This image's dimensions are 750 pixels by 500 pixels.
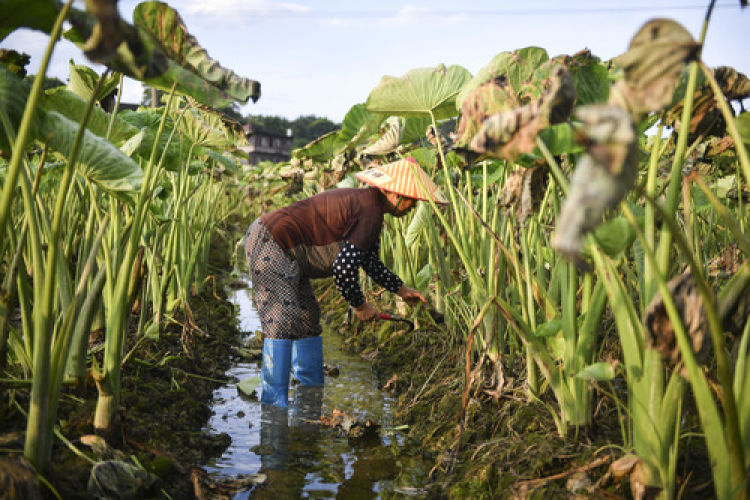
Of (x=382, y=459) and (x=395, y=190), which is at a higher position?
(x=395, y=190)

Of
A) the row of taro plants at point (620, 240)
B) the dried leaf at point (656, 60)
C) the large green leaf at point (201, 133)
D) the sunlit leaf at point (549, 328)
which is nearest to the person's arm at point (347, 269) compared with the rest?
the row of taro plants at point (620, 240)

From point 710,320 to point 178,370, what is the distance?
2.22m

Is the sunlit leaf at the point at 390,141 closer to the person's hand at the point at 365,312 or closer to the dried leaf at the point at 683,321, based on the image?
the person's hand at the point at 365,312

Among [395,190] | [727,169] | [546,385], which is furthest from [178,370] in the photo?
[727,169]

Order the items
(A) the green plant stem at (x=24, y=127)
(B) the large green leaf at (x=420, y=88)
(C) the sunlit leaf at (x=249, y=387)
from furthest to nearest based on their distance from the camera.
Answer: (C) the sunlit leaf at (x=249, y=387)
(B) the large green leaf at (x=420, y=88)
(A) the green plant stem at (x=24, y=127)

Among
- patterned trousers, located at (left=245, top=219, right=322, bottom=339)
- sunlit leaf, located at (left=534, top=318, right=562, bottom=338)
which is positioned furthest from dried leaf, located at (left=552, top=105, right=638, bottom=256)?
patterned trousers, located at (left=245, top=219, right=322, bottom=339)

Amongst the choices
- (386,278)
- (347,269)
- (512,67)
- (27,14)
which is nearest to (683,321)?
(512,67)

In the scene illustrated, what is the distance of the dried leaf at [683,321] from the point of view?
3.87ft

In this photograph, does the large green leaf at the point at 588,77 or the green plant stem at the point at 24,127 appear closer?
the green plant stem at the point at 24,127

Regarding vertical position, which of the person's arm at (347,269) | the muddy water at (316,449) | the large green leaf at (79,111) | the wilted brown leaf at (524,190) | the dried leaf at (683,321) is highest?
the large green leaf at (79,111)

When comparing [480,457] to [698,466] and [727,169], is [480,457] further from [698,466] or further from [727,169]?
[727,169]

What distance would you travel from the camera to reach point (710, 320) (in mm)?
1136

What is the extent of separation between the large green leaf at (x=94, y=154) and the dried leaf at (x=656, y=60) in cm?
118

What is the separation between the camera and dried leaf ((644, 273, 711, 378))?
1179mm
